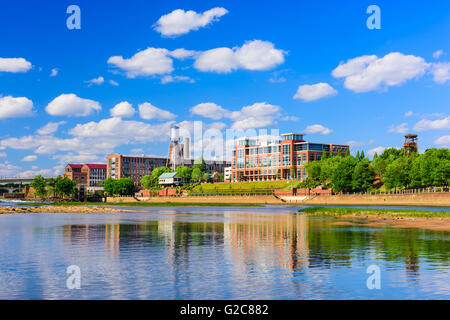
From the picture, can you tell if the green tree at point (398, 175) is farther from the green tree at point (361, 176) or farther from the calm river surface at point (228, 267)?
the calm river surface at point (228, 267)

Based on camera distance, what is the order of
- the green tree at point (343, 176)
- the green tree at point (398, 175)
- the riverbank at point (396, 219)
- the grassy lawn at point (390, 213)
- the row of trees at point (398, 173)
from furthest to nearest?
the green tree at point (343, 176)
the green tree at point (398, 175)
the row of trees at point (398, 173)
the grassy lawn at point (390, 213)
the riverbank at point (396, 219)

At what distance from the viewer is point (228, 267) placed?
2981 cm

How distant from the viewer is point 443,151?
535 ft

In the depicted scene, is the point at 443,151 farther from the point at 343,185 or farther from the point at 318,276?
the point at 318,276

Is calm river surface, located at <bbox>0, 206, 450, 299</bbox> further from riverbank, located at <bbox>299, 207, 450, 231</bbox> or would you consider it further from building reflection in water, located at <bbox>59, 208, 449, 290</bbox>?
riverbank, located at <bbox>299, 207, 450, 231</bbox>

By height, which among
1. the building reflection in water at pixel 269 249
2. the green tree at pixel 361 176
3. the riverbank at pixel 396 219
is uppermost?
the green tree at pixel 361 176

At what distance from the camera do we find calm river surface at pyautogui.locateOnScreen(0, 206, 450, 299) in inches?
896

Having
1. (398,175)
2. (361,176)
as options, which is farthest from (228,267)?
(361,176)

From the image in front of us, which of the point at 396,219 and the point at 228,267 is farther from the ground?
the point at 228,267

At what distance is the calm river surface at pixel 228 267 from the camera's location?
2277 cm

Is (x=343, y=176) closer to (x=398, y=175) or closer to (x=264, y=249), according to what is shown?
(x=398, y=175)

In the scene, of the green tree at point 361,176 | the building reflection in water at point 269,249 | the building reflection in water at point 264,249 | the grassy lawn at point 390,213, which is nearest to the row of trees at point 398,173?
the green tree at point 361,176
